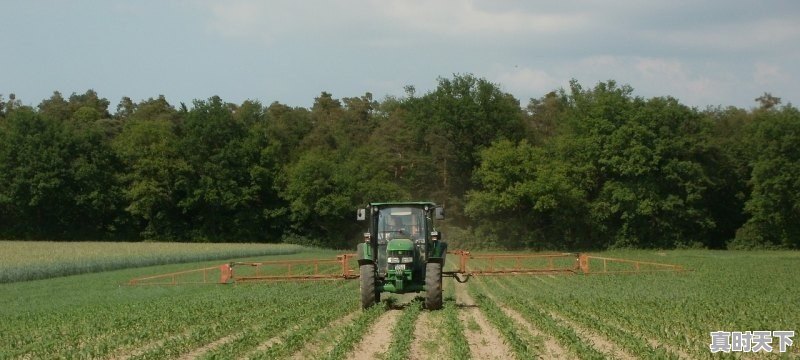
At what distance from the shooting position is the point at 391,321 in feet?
54.1

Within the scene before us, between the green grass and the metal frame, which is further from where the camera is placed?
the green grass

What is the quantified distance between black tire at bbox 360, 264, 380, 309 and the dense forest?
41.9 meters

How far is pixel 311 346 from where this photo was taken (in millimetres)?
13398

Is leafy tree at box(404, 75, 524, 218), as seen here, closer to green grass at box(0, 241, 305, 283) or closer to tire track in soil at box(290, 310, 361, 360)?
green grass at box(0, 241, 305, 283)

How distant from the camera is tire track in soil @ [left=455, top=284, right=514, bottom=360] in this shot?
41.2 feet

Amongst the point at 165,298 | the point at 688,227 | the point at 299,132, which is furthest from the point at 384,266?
the point at 299,132

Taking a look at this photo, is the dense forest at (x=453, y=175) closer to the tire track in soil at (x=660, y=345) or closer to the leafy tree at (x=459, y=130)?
the leafy tree at (x=459, y=130)

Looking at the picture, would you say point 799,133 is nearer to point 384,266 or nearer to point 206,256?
point 206,256

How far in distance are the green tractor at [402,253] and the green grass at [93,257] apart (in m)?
19.6

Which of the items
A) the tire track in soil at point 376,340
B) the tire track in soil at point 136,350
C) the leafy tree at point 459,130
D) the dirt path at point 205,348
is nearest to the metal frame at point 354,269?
the tire track in soil at point 376,340

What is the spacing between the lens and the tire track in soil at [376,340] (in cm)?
1261

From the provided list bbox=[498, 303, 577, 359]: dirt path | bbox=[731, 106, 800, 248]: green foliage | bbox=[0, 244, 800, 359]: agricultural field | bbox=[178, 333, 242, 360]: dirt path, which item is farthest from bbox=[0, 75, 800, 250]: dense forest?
bbox=[178, 333, 242, 360]: dirt path

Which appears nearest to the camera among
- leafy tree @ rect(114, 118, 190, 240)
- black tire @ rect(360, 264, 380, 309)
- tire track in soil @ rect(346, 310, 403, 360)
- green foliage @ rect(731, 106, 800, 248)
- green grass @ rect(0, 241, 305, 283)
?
tire track in soil @ rect(346, 310, 403, 360)

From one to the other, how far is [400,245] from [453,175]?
4759cm
